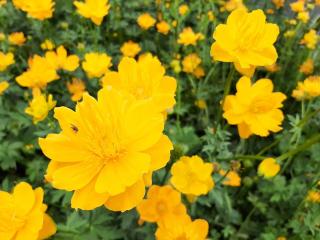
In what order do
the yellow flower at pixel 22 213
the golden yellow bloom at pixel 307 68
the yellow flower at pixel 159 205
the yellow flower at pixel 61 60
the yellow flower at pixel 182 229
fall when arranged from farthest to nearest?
the golden yellow bloom at pixel 307 68, the yellow flower at pixel 61 60, the yellow flower at pixel 159 205, the yellow flower at pixel 182 229, the yellow flower at pixel 22 213

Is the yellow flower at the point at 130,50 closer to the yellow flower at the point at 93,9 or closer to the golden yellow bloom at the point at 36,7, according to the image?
the yellow flower at the point at 93,9

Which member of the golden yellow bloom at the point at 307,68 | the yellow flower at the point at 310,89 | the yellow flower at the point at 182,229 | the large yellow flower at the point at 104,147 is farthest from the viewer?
the golden yellow bloom at the point at 307,68

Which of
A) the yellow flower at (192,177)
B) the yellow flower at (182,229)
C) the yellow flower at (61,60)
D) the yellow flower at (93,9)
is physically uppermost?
the yellow flower at (93,9)

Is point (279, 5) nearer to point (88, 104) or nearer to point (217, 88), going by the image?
point (217, 88)

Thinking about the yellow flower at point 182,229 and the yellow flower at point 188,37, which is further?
the yellow flower at point 188,37

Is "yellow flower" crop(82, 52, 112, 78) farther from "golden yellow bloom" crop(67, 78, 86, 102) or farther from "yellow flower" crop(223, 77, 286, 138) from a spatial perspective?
"yellow flower" crop(223, 77, 286, 138)

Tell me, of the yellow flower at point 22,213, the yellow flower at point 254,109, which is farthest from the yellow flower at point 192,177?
the yellow flower at point 22,213
